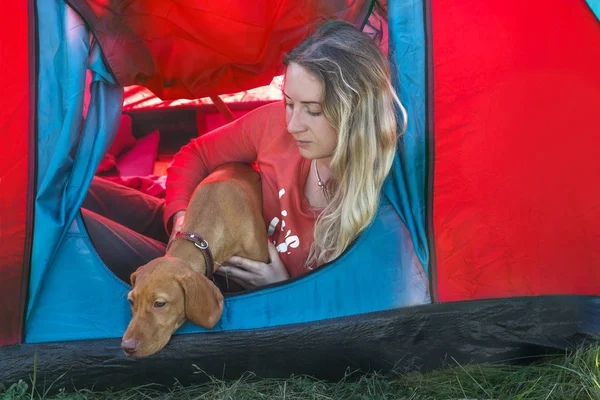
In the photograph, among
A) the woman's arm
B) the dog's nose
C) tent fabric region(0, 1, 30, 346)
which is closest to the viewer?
the dog's nose

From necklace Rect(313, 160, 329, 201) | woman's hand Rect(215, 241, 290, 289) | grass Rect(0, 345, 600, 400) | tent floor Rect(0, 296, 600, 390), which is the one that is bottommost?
grass Rect(0, 345, 600, 400)

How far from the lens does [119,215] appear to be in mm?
2867

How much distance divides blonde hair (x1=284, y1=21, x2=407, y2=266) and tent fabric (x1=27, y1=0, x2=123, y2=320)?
616 mm

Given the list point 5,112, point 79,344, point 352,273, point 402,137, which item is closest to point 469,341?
point 352,273

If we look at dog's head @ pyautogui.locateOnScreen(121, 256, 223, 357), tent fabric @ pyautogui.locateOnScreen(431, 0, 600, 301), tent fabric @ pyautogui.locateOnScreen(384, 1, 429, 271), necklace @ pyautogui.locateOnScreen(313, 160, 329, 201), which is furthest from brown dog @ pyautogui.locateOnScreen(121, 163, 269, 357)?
tent fabric @ pyautogui.locateOnScreen(431, 0, 600, 301)

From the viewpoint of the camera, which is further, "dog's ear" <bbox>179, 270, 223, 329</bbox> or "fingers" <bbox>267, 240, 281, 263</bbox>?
"fingers" <bbox>267, 240, 281, 263</bbox>

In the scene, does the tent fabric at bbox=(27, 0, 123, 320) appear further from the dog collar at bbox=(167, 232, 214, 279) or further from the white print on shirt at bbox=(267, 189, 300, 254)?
the white print on shirt at bbox=(267, 189, 300, 254)

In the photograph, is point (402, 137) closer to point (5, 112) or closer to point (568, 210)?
point (568, 210)

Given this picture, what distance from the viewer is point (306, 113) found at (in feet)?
7.05

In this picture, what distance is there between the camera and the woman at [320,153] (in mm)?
2129

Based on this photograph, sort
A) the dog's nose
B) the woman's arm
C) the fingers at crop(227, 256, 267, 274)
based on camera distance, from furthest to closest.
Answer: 1. the woman's arm
2. the fingers at crop(227, 256, 267, 274)
3. the dog's nose

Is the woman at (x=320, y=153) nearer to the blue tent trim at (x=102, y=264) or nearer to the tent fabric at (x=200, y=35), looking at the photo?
the blue tent trim at (x=102, y=264)

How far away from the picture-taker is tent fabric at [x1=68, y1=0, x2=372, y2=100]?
2275 millimetres

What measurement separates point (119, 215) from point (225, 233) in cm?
72
